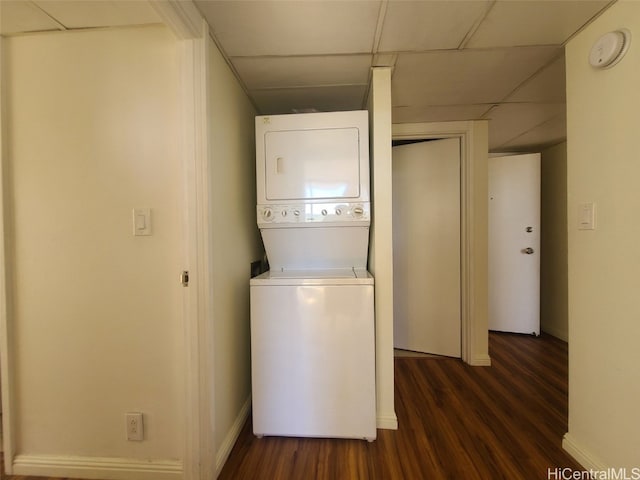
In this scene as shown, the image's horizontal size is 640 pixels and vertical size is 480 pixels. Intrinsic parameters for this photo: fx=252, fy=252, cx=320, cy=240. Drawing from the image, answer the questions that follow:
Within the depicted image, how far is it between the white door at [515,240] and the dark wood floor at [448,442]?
878 mm

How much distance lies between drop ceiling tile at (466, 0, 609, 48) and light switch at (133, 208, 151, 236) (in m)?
1.78

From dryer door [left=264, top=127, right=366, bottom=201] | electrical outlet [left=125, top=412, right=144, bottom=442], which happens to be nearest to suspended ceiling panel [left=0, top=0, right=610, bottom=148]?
dryer door [left=264, top=127, right=366, bottom=201]

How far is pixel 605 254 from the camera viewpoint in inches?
44.2

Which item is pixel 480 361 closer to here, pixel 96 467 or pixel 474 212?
pixel 474 212

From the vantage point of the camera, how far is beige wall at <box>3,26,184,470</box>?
1152 mm

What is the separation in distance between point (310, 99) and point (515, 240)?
2.58 meters

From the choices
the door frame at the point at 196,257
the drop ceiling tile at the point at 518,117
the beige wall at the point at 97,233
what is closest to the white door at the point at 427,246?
the drop ceiling tile at the point at 518,117

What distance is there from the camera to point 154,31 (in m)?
1.14

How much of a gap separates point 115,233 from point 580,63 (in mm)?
2363

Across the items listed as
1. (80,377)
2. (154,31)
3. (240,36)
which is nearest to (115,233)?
(80,377)

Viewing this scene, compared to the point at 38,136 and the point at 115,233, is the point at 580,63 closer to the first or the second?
the point at 115,233

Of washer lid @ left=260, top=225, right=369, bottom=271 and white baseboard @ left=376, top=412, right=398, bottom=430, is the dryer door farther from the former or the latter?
white baseboard @ left=376, top=412, right=398, bottom=430

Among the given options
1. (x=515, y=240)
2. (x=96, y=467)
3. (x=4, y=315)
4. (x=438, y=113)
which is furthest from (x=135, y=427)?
(x=515, y=240)
